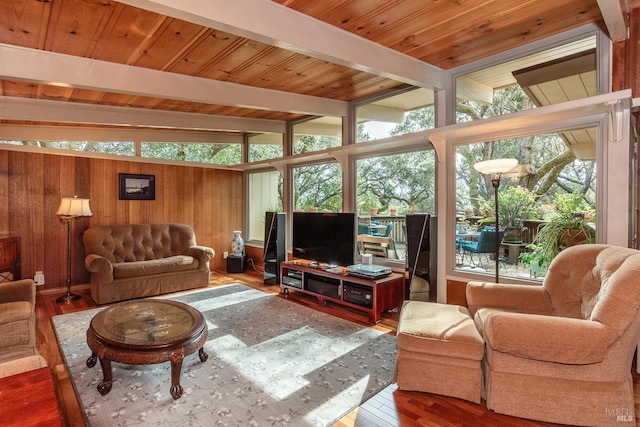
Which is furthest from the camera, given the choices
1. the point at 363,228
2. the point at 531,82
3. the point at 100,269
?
the point at 363,228

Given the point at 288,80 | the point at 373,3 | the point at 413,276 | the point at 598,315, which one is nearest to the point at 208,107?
the point at 288,80

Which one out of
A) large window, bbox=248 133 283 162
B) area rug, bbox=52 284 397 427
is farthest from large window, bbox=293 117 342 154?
area rug, bbox=52 284 397 427

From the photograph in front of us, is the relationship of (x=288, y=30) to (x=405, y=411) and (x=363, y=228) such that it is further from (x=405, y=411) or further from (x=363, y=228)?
(x=363, y=228)

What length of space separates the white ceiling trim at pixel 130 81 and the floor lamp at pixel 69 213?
1.95m

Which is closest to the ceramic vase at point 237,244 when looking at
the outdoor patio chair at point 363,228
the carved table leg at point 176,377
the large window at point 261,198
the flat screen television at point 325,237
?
the large window at point 261,198

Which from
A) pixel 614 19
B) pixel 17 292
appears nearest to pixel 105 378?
pixel 17 292

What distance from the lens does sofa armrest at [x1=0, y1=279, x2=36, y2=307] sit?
2516 mm

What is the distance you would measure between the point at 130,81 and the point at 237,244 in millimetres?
3399

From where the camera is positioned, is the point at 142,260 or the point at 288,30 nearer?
the point at 288,30

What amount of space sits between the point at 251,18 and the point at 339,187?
2.92 metres

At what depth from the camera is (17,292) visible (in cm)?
256

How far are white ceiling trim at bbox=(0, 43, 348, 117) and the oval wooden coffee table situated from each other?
76.1 inches

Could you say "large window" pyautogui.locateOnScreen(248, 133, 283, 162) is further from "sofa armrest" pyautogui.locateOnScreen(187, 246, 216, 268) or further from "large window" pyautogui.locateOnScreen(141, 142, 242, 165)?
"sofa armrest" pyautogui.locateOnScreen(187, 246, 216, 268)

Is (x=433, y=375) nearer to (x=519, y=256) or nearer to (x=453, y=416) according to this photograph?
(x=453, y=416)
